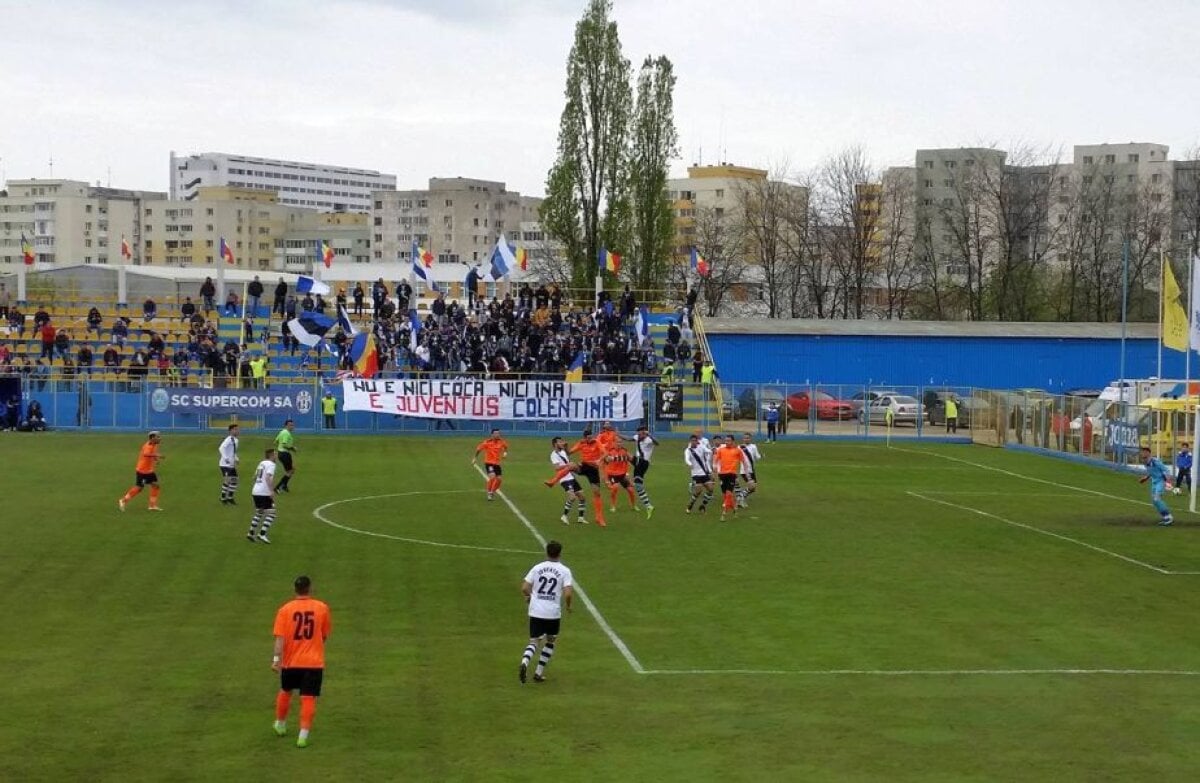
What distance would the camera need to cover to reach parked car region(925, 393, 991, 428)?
7125 cm

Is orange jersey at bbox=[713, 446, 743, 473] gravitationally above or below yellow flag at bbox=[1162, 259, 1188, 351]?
below

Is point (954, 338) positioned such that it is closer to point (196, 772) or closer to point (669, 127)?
point (669, 127)

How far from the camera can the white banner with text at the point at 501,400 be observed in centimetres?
6512

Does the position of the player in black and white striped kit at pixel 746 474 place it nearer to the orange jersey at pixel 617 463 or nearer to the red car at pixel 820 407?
the orange jersey at pixel 617 463

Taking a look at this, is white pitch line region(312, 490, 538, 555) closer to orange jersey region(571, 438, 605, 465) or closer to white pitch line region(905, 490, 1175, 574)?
orange jersey region(571, 438, 605, 465)

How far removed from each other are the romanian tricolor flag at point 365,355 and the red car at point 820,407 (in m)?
21.0

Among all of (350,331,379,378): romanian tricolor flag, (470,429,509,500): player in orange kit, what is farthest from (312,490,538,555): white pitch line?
(350,331,379,378): romanian tricolor flag

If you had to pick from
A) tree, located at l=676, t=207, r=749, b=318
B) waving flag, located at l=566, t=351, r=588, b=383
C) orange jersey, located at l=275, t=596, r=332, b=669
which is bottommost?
orange jersey, located at l=275, t=596, r=332, b=669

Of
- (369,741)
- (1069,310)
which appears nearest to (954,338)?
(1069,310)

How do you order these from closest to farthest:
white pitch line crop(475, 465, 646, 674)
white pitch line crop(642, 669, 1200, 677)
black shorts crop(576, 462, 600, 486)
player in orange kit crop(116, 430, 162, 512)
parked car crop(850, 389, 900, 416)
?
white pitch line crop(642, 669, 1200, 677), white pitch line crop(475, 465, 646, 674), player in orange kit crop(116, 430, 162, 512), black shorts crop(576, 462, 600, 486), parked car crop(850, 389, 900, 416)

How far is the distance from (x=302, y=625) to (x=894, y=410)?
5967 centimetres

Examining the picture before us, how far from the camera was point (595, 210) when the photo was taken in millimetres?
91625

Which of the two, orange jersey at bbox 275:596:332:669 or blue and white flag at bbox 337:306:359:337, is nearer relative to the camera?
orange jersey at bbox 275:596:332:669

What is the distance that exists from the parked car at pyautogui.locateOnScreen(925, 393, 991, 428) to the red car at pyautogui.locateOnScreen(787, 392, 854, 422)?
4.02 meters
